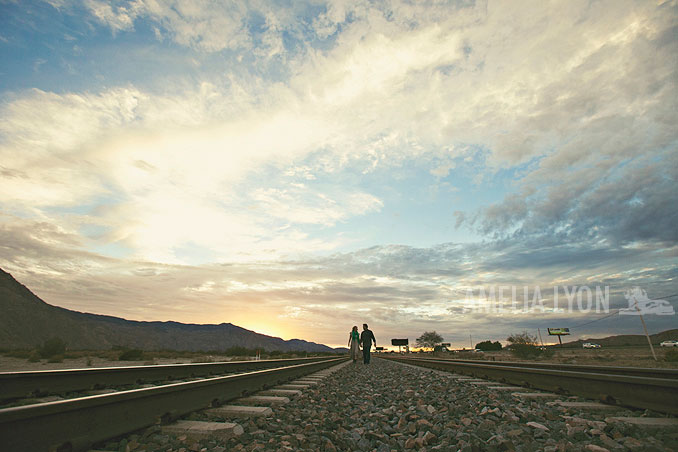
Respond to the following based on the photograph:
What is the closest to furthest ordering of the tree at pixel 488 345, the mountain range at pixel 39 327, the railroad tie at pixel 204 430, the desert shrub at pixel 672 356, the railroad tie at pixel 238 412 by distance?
1. the railroad tie at pixel 204 430
2. the railroad tie at pixel 238 412
3. the desert shrub at pixel 672 356
4. the mountain range at pixel 39 327
5. the tree at pixel 488 345

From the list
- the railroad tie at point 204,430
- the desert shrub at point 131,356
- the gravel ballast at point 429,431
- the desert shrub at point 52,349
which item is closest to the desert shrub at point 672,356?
the gravel ballast at point 429,431

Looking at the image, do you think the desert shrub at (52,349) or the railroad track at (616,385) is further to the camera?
the desert shrub at (52,349)

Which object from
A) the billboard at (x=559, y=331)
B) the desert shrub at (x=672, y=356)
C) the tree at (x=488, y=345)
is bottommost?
the desert shrub at (x=672, y=356)

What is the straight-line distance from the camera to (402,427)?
12.0 feet

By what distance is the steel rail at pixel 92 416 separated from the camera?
2004 mm

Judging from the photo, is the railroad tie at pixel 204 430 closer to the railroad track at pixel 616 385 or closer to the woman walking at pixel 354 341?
the railroad track at pixel 616 385

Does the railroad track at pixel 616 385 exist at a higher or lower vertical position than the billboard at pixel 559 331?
lower

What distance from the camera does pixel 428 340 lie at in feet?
372

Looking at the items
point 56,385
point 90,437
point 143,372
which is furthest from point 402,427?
point 143,372

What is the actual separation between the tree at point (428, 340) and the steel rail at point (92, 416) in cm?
11728

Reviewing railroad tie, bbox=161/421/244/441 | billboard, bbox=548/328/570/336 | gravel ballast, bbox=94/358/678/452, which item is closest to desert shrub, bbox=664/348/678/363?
gravel ballast, bbox=94/358/678/452

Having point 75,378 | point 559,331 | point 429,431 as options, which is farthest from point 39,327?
point 559,331

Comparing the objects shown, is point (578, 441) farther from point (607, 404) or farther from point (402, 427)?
point (607, 404)

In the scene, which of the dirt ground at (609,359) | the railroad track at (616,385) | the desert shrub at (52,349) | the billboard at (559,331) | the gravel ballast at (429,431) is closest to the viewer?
the gravel ballast at (429,431)
